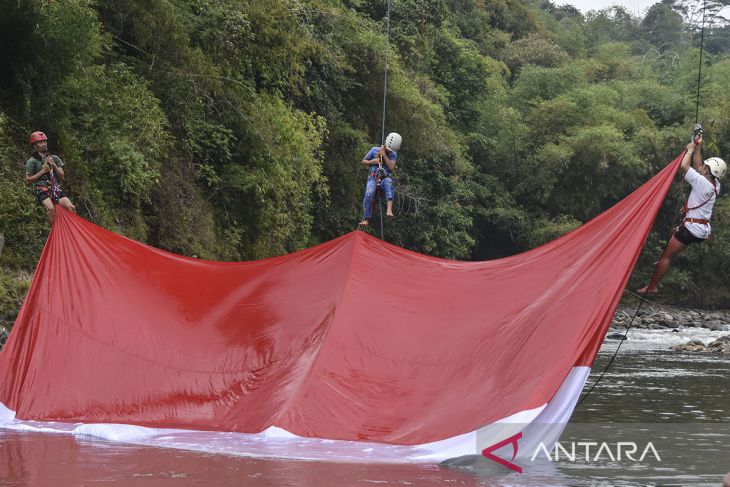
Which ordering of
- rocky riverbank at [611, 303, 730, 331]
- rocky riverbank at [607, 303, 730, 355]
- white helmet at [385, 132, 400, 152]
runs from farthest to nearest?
rocky riverbank at [611, 303, 730, 331]
rocky riverbank at [607, 303, 730, 355]
white helmet at [385, 132, 400, 152]

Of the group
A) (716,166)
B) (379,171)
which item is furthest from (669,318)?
(716,166)

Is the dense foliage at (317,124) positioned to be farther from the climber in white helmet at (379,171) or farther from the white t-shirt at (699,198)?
the climber in white helmet at (379,171)

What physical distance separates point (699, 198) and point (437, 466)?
Answer: 12.4 ft

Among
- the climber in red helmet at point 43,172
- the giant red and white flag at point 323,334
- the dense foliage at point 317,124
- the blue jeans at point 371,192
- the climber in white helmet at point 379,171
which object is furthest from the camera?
the dense foliage at point 317,124

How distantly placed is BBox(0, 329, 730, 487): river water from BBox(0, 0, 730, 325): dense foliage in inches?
93.6

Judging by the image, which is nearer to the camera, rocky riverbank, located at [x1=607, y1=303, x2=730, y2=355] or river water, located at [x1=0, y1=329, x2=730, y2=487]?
river water, located at [x1=0, y1=329, x2=730, y2=487]

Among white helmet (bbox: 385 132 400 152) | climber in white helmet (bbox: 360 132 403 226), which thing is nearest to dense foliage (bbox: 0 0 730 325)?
white helmet (bbox: 385 132 400 152)

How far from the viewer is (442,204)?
132 feet

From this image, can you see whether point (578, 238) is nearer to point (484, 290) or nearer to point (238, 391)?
point (484, 290)

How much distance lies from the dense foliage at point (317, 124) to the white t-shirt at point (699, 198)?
28 centimetres

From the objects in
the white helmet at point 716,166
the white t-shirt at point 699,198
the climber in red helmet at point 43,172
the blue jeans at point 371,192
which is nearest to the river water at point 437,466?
the white t-shirt at point 699,198

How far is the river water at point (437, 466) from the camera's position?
7652 mm

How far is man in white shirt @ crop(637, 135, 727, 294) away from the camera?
9.70 meters

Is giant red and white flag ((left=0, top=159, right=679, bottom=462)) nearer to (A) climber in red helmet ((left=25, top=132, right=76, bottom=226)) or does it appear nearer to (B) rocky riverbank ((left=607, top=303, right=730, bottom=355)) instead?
(A) climber in red helmet ((left=25, top=132, right=76, bottom=226))
